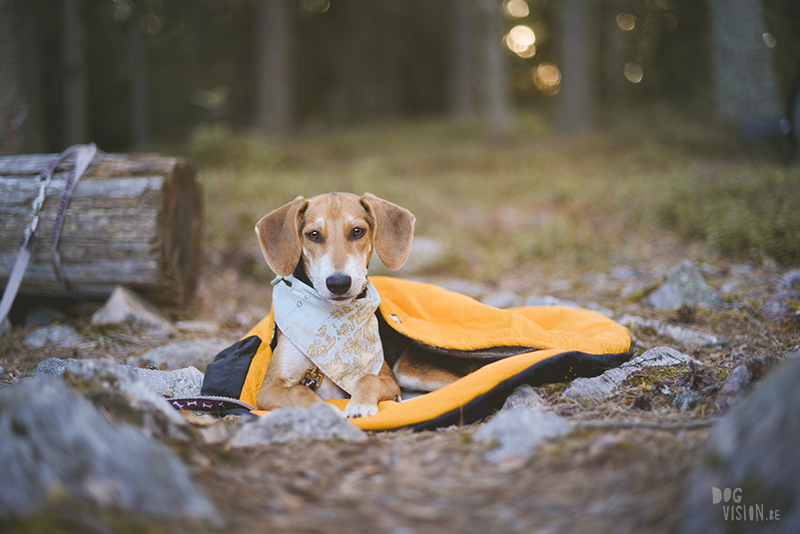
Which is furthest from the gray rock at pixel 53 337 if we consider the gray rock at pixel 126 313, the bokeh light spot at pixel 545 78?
the bokeh light spot at pixel 545 78

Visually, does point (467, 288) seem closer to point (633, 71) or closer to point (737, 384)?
point (737, 384)

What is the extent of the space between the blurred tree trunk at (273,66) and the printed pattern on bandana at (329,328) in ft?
50.1

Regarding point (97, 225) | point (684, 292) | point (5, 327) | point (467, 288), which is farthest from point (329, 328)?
point (684, 292)

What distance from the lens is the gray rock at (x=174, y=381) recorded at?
363 centimetres

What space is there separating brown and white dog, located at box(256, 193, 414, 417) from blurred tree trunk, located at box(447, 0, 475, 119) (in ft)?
70.2

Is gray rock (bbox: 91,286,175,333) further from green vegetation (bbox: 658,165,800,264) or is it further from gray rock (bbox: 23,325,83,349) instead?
green vegetation (bbox: 658,165,800,264)

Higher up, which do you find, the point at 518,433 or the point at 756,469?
the point at 756,469

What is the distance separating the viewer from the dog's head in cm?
334

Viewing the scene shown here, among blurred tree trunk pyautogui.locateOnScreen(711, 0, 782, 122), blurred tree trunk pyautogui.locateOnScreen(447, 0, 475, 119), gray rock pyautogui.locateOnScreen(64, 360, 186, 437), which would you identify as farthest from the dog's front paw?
blurred tree trunk pyautogui.locateOnScreen(447, 0, 475, 119)

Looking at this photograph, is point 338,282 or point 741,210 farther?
point 741,210

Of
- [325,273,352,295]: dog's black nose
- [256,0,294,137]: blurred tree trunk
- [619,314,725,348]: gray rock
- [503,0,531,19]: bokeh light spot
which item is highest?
[503,0,531,19]: bokeh light spot

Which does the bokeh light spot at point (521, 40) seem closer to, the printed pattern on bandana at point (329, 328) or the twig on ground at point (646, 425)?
the printed pattern on bandana at point (329, 328)

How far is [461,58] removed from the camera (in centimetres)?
2484

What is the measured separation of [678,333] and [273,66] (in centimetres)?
1700
